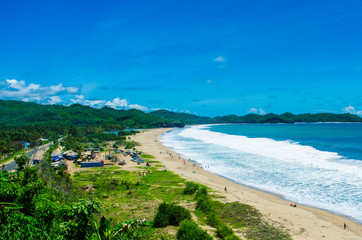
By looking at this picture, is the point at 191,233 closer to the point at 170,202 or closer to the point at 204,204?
the point at 204,204

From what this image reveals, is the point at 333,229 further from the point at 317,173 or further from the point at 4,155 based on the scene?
the point at 4,155

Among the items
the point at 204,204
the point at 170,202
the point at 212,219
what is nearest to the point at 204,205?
the point at 204,204

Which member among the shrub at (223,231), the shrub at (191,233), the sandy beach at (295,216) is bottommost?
the sandy beach at (295,216)

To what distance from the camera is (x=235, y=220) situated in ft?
65.5

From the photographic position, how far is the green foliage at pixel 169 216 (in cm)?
1864

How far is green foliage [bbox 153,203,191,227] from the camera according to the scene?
18641mm

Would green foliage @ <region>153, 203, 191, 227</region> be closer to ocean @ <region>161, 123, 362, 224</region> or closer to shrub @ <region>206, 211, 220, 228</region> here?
shrub @ <region>206, 211, 220, 228</region>

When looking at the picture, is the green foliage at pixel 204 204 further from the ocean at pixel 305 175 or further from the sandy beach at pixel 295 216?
the ocean at pixel 305 175

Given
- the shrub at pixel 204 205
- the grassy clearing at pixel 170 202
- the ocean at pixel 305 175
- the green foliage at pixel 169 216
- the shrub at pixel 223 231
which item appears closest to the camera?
the shrub at pixel 223 231

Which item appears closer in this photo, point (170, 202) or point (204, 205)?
point (204, 205)

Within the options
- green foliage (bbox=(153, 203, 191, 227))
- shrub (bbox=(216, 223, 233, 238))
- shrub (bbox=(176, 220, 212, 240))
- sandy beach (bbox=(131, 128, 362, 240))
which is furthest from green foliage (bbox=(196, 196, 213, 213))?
shrub (bbox=(176, 220, 212, 240))

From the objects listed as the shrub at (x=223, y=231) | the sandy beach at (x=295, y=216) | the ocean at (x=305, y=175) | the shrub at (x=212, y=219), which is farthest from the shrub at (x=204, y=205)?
the ocean at (x=305, y=175)

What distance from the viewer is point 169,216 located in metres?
19.0

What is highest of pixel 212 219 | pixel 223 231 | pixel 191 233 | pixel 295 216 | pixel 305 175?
pixel 305 175
